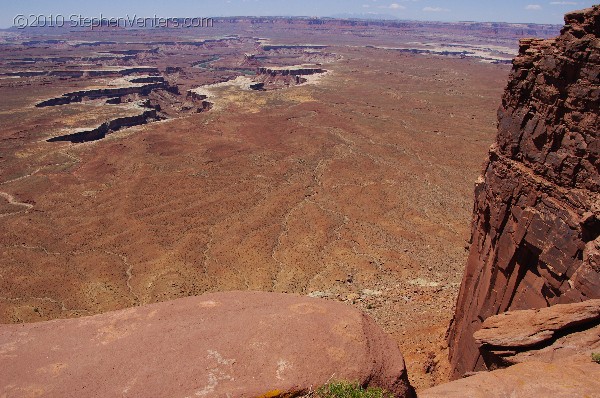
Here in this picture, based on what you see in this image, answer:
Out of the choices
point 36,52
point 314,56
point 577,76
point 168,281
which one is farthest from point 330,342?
point 36,52

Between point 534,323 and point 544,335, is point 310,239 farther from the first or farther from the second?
point 544,335

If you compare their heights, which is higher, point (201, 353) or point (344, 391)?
point (344, 391)

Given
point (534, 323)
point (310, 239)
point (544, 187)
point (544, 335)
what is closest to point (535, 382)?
point (544, 335)

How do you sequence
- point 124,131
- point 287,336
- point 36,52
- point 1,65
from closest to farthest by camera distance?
point 287,336 < point 124,131 < point 1,65 < point 36,52

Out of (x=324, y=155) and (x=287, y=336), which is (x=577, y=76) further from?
(x=324, y=155)

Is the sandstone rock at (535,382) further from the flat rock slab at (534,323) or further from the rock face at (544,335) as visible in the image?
the flat rock slab at (534,323)

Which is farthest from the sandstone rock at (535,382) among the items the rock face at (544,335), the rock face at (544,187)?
the rock face at (544,187)
